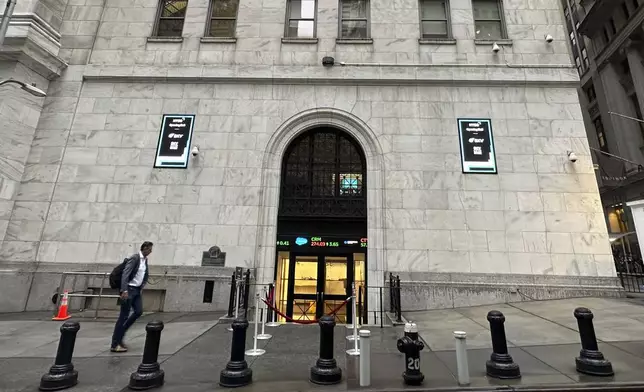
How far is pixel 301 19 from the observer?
526 inches

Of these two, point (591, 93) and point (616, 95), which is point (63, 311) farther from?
point (591, 93)

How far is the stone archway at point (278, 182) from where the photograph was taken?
10883mm

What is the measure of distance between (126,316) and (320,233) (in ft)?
22.2

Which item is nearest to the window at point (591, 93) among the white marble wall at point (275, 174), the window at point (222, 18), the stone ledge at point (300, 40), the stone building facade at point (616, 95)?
the stone building facade at point (616, 95)

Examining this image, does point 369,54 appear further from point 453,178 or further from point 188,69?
point 188,69

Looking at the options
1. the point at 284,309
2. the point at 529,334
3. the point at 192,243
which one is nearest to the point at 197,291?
the point at 192,243

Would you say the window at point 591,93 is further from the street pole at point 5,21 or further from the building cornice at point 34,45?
the street pole at point 5,21

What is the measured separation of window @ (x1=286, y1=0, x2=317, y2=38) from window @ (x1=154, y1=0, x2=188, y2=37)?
4.46 metres

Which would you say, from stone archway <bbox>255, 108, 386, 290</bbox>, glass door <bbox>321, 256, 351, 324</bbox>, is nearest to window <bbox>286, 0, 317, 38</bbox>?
stone archway <bbox>255, 108, 386, 290</bbox>

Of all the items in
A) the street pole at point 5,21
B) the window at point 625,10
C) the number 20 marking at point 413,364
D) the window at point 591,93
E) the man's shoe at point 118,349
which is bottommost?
the man's shoe at point 118,349

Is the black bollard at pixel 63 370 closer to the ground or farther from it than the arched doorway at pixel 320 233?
closer to the ground

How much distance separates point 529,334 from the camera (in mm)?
6871

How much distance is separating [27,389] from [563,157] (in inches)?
592

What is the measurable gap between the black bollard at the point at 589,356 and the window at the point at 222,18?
46.4 ft
